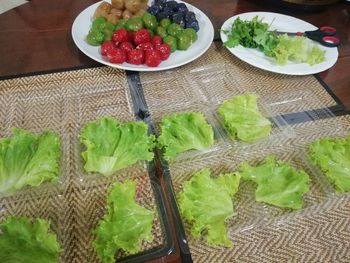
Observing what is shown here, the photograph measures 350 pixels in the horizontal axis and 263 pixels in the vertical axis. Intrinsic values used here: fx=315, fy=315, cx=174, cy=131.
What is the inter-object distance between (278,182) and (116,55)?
710 mm

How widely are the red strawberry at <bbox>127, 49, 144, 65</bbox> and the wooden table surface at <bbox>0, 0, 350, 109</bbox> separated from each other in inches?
6.9

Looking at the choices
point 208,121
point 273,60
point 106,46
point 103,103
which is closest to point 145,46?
point 106,46

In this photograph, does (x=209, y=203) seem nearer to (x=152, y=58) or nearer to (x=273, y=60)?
(x=152, y=58)

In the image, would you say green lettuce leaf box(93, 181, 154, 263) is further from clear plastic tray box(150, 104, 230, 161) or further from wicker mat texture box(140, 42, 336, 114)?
wicker mat texture box(140, 42, 336, 114)

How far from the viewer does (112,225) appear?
0.70m

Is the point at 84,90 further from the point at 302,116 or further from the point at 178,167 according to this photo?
the point at 302,116

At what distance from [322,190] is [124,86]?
0.73 m

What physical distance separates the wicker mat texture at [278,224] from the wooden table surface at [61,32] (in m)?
0.43

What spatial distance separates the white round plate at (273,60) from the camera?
1.20m

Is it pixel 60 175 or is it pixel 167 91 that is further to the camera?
pixel 167 91

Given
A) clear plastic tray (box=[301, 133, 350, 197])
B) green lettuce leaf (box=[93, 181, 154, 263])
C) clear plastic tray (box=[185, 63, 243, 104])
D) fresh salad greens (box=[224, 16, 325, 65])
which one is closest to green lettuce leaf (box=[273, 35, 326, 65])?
fresh salad greens (box=[224, 16, 325, 65])

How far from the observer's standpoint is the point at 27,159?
2.75 feet

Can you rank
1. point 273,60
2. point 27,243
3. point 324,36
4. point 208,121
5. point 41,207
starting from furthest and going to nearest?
point 324,36 → point 273,60 → point 208,121 → point 41,207 → point 27,243

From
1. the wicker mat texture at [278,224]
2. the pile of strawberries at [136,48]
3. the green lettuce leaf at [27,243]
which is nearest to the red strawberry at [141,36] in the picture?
the pile of strawberries at [136,48]
